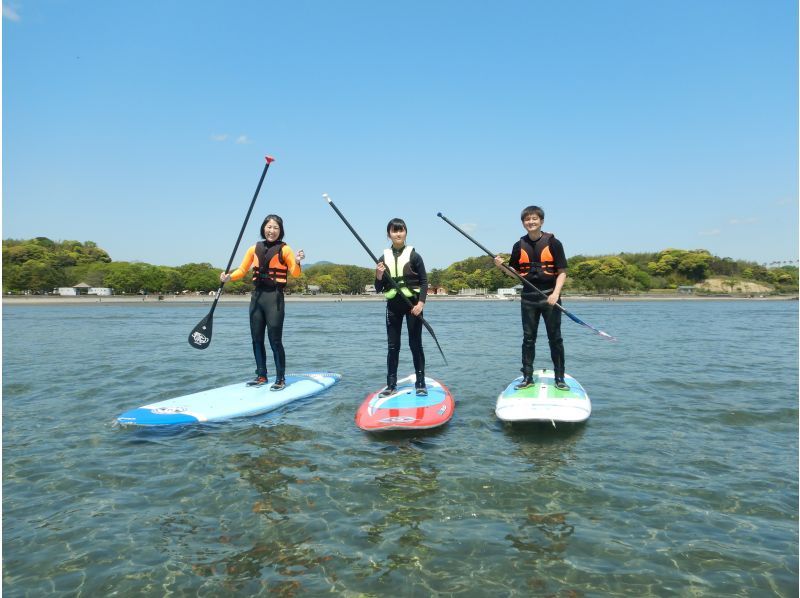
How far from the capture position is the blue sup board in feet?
21.5

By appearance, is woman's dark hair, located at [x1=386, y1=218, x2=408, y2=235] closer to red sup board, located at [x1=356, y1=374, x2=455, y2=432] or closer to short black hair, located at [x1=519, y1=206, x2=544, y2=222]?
short black hair, located at [x1=519, y1=206, x2=544, y2=222]

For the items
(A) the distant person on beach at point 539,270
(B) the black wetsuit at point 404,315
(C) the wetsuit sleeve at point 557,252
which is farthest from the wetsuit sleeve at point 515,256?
(B) the black wetsuit at point 404,315

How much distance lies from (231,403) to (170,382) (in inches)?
139

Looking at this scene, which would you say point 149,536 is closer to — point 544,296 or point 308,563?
point 308,563

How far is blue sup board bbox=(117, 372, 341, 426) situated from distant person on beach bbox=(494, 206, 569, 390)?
3.87 m

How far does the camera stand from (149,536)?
388 centimetres

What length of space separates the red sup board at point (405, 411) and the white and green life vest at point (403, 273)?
1.49 metres

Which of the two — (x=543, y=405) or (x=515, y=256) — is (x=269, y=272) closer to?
(x=515, y=256)

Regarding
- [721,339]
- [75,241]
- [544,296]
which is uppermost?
[75,241]

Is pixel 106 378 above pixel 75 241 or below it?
below

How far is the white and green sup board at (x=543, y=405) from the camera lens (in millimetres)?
6262

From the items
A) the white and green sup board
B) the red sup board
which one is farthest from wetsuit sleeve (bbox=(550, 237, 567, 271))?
the red sup board

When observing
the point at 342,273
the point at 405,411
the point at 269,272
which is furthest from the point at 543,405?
the point at 342,273

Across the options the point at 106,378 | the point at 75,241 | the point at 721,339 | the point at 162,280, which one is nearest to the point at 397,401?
the point at 106,378
